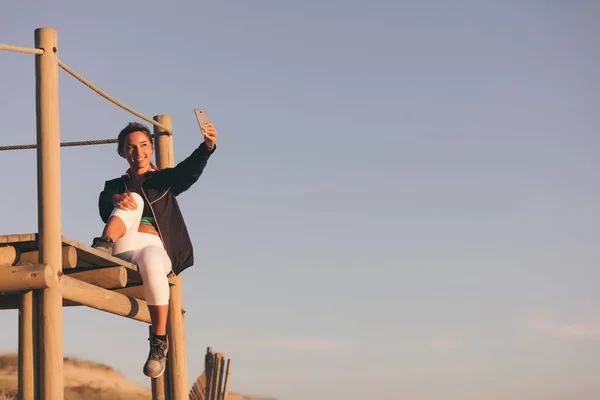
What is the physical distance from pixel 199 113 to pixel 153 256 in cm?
128

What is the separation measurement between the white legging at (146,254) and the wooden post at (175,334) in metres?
1.46

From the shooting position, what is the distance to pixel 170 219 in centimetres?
916

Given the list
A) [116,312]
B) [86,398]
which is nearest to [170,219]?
[116,312]

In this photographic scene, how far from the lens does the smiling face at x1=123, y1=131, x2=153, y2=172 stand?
9.14 m

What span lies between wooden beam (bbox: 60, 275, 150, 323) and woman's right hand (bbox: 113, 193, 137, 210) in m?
0.74

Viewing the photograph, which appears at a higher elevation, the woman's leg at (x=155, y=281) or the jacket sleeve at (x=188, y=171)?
the jacket sleeve at (x=188, y=171)

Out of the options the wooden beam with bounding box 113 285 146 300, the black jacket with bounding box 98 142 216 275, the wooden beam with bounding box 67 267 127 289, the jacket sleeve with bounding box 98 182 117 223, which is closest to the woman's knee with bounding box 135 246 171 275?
the wooden beam with bounding box 67 267 127 289

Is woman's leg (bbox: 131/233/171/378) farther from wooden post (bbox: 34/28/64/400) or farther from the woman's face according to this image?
wooden post (bbox: 34/28/64/400)

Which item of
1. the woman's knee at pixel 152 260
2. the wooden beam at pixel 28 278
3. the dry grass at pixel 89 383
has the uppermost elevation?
the dry grass at pixel 89 383

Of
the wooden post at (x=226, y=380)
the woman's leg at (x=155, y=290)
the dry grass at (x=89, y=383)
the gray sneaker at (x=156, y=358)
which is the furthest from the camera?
the dry grass at (x=89, y=383)

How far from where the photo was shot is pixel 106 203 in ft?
29.6

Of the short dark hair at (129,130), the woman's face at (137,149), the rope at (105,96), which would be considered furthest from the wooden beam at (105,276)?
the rope at (105,96)

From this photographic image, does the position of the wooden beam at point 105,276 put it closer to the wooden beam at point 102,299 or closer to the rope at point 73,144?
the wooden beam at point 102,299

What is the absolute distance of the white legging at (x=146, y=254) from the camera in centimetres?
861
